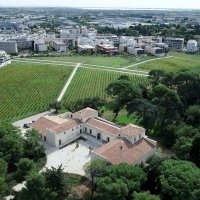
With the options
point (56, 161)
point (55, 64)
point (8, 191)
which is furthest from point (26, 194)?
point (55, 64)

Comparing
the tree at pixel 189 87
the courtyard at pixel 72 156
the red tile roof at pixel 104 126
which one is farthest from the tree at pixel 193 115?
the courtyard at pixel 72 156

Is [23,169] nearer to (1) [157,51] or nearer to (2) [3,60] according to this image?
(2) [3,60]

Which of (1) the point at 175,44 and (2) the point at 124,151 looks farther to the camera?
(1) the point at 175,44

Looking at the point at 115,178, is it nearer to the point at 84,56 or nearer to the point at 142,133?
the point at 142,133

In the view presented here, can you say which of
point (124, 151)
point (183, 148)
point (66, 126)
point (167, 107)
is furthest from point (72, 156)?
point (167, 107)

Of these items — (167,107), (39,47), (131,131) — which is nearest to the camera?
(131,131)

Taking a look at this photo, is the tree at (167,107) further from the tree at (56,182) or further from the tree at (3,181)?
the tree at (3,181)

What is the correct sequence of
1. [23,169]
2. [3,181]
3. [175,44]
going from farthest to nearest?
[175,44], [23,169], [3,181]

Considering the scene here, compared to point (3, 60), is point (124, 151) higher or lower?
higher
